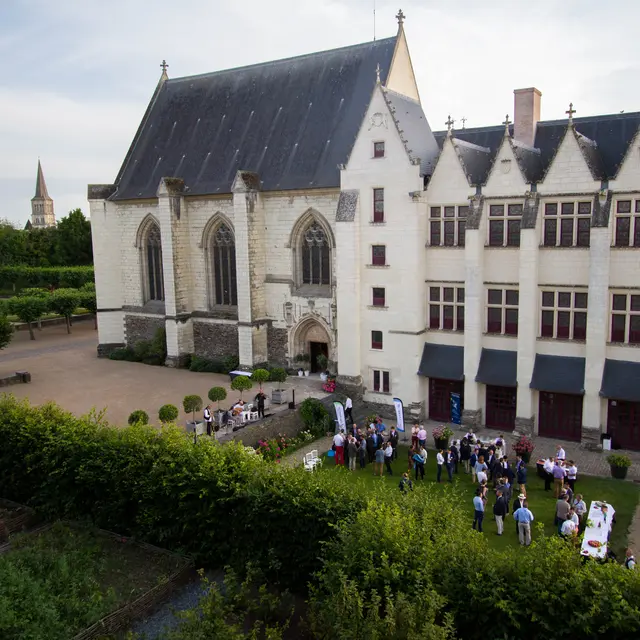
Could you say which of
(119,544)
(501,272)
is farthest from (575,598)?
(501,272)

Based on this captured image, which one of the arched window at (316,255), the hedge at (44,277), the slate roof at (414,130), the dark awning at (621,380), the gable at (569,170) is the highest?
the slate roof at (414,130)

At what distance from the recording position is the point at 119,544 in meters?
16.1

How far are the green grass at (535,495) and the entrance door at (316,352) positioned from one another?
9193 mm

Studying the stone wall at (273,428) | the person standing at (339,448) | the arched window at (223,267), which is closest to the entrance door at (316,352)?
the arched window at (223,267)

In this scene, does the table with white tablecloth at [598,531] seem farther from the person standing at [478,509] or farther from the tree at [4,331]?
the tree at [4,331]

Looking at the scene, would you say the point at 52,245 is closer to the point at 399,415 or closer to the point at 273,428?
the point at 273,428

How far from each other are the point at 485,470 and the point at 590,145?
13290 mm

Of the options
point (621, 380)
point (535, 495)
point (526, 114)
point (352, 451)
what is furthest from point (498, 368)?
point (526, 114)

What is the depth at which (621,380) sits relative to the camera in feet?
72.9

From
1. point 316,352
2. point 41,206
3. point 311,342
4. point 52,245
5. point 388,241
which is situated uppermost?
point 41,206

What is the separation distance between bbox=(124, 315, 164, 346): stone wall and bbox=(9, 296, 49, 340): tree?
9.79 meters

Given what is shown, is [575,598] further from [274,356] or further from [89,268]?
[89,268]

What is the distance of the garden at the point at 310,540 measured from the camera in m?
9.93

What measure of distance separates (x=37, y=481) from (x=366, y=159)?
17.2 metres
